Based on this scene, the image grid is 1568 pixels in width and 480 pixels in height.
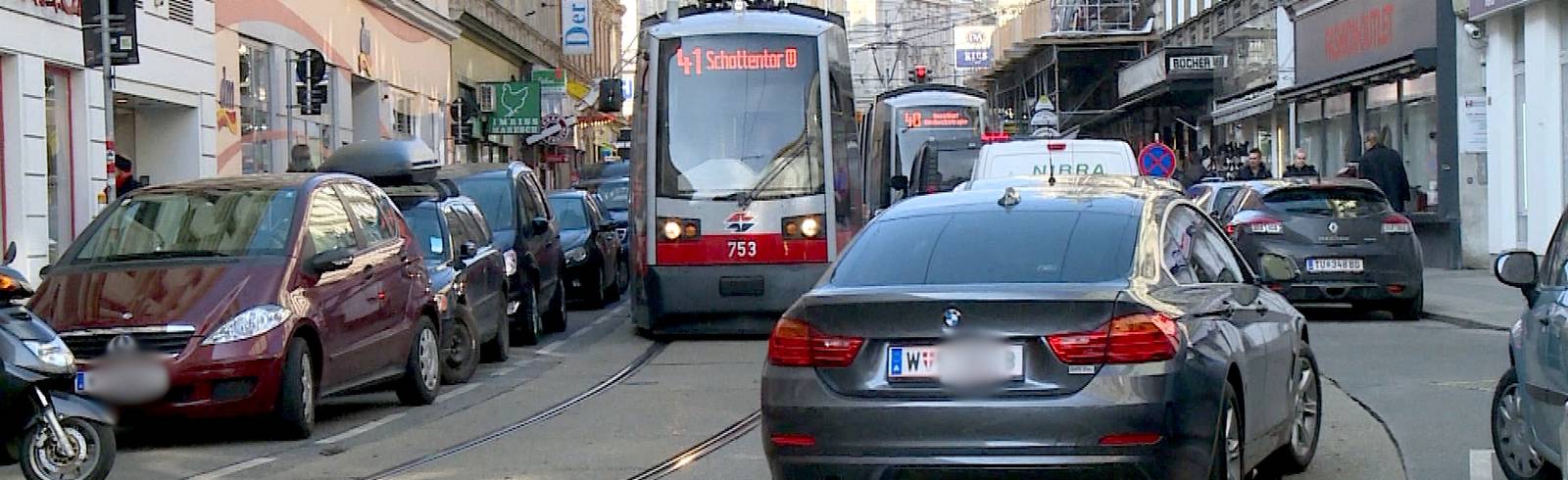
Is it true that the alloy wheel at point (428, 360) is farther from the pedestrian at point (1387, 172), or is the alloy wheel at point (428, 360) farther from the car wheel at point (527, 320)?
the pedestrian at point (1387, 172)

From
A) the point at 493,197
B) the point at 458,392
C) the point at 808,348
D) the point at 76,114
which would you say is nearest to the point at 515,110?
the point at 76,114

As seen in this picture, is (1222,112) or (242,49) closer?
(242,49)

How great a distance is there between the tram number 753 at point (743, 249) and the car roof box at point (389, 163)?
2.82 metres

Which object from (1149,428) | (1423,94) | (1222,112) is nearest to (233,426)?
(1149,428)

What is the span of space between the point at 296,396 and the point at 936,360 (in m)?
5.21

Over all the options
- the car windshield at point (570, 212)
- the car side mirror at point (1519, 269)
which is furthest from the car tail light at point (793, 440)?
the car windshield at point (570, 212)

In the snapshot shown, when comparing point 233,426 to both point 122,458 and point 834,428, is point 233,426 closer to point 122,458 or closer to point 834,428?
point 122,458

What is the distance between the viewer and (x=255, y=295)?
10.7 meters

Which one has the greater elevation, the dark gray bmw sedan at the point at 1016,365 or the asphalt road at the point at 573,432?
the dark gray bmw sedan at the point at 1016,365

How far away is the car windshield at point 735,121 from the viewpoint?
1706 centimetres

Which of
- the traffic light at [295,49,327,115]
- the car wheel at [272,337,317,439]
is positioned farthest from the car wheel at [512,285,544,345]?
the traffic light at [295,49,327,115]

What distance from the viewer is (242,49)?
2656cm

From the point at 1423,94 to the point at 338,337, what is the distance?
66.8 ft

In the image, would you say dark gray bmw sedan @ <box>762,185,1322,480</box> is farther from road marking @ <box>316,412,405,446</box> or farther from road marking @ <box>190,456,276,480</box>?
road marking @ <box>316,412,405,446</box>
